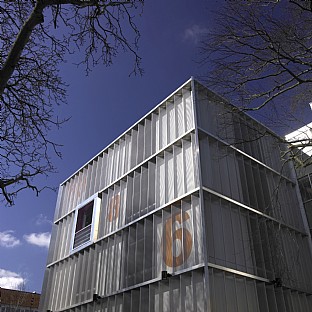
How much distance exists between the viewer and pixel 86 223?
17172mm

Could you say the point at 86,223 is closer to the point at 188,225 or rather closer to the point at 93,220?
the point at 93,220

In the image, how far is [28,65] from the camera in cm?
790

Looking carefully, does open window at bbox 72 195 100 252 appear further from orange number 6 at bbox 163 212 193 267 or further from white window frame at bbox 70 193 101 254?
orange number 6 at bbox 163 212 193 267

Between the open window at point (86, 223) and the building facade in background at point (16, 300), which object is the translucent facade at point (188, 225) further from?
the building facade in background at point (16, 300)

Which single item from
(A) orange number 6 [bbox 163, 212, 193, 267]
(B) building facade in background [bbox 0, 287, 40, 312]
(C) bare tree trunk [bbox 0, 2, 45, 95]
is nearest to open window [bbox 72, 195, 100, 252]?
(A) orange number 6 [bbox 163, 212, 193, 267]

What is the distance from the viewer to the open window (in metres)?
16.2

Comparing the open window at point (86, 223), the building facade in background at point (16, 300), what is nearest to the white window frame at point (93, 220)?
the open window at point (86, 223)

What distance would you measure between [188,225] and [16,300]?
188ft

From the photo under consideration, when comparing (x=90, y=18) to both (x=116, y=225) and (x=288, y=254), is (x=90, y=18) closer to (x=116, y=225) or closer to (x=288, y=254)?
(x=116, y=225)

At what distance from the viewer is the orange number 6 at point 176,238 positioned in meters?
10.9

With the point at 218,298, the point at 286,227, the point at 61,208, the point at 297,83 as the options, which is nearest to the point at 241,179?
the point at 286,227

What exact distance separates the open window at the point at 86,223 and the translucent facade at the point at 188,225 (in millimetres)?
60

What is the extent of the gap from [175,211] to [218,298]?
3290mm

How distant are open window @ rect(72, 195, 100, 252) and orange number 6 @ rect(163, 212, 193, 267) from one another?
5.24 meters
